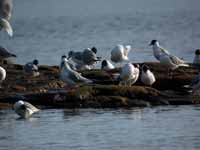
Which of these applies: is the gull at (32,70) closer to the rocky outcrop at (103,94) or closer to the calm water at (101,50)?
the rocky outcrop at (103,94)

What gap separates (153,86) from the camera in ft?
62.0

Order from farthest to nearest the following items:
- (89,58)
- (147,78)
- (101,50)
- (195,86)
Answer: (101,50) → (89,58) → (147,78) → (195,86)

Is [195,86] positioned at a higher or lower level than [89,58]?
lower

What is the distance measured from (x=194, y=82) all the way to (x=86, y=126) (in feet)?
12.6

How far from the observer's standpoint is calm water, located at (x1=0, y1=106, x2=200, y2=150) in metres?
13.1

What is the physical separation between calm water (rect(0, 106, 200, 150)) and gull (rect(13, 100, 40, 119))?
143mm

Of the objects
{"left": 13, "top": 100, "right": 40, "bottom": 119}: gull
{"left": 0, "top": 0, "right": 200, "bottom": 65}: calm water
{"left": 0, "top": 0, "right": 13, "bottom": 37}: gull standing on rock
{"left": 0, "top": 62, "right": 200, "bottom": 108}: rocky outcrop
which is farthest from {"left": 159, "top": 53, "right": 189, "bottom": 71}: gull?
{"left": 0, "top": 0, "right": 200, "bottom": 65}: calm water

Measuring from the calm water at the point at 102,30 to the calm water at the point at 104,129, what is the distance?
11662mm

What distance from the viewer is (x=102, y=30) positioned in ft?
151

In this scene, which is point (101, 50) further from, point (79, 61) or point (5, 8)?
point (5, 8)

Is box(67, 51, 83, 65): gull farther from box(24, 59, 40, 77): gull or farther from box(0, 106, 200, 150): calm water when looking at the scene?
box(0, 106, 200, 150): calm water

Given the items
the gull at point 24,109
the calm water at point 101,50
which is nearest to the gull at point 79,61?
the calm water at point 101,50

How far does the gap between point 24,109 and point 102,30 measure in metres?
29.7

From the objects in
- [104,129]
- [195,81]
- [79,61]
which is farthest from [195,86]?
[79,61]
